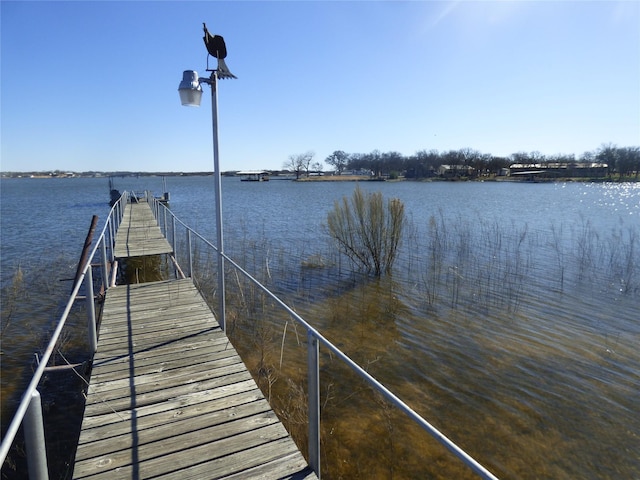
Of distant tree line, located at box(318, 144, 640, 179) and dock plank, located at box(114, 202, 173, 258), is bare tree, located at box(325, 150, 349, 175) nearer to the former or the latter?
distant tree line, located at box(318, 144, 640, 179)

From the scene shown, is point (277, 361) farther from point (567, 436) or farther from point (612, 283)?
point (612, 283)

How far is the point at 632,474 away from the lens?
13.5 feet

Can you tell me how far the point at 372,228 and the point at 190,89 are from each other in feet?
25.1

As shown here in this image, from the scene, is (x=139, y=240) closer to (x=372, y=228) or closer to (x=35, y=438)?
(x=372, y=228)

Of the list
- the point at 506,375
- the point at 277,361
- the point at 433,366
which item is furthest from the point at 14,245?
the point at 506,375

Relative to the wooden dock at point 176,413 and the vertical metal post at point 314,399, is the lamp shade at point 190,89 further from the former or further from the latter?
the vertical metal post at point 314,399

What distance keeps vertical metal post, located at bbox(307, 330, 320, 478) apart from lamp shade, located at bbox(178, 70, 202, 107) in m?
3.60

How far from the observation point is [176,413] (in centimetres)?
324

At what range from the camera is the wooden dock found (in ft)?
8.71

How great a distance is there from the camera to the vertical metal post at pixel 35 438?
1.84 metres

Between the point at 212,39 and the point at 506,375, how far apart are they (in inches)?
248

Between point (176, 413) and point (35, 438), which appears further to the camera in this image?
point (176, 413)

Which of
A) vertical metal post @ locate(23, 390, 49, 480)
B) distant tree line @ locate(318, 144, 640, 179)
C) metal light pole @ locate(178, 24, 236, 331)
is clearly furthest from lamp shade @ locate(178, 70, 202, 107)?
distant tree line @ locate(318, 144, 640, 179)

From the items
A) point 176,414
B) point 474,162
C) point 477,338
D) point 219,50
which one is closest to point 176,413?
point 176,414
